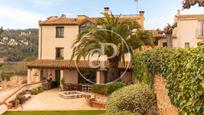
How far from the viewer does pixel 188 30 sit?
144 feet

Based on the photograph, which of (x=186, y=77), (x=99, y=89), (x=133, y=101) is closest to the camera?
(x=186, y=77)

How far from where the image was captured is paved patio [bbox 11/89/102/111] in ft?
88.7

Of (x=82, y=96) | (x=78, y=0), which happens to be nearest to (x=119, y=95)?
(x=82, y=96)

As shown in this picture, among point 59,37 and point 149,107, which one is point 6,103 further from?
point 59,37

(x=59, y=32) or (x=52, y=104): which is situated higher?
(x=59, y=32)

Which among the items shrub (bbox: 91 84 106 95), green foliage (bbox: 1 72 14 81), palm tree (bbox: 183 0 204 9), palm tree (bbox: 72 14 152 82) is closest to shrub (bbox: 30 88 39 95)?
shrub (bbox: 91 84 106 95)

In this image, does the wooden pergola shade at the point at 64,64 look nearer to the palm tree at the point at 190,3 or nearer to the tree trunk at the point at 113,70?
the tree trunk at the point at 113,70

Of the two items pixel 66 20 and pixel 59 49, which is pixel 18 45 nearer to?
pixel 66 20

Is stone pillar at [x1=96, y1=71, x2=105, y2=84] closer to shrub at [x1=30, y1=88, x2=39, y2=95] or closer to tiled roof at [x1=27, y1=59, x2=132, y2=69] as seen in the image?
tiled roof at [x1=27, y1=59, x2=132, y2=69]

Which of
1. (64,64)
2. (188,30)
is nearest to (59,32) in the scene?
(64,64)

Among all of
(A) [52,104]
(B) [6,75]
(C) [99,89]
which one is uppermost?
(B) [6,75]

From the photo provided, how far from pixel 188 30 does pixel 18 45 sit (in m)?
50.5

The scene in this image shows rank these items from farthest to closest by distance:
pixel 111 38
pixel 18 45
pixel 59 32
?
pixel 18 45 → pixel 59 32 → pixel 111 38

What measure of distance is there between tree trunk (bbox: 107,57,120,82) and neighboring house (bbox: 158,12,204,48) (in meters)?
11.0
